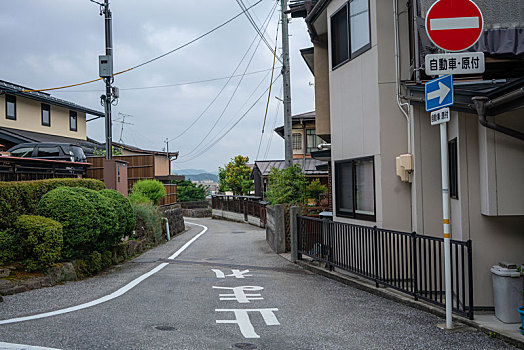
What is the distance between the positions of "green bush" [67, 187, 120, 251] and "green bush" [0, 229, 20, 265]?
6.18 ft

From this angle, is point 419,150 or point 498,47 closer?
point 498,47

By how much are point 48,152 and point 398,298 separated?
1520 cm

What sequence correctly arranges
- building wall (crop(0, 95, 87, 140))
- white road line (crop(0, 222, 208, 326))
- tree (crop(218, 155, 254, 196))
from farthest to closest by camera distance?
tree (crop(218, 155, 254, 196)) < building wall (crop(0, 95, 87, 140)) < white road line (crop(0, 222, 208, 326))

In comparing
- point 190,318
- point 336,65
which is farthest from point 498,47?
point 190,318

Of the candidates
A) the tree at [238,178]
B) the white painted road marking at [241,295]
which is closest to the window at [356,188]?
the white painted road marking at [241,295]

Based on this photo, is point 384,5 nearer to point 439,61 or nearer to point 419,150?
point 419,150

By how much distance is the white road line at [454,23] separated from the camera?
5.95 meters

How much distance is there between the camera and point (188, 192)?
50562 mm

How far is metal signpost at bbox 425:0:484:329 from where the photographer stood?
233 inches

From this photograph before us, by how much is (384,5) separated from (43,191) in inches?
328

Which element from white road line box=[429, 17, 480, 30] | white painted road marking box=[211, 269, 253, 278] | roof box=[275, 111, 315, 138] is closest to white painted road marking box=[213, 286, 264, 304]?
white painted road marking box=[211, 269, 253, 278]

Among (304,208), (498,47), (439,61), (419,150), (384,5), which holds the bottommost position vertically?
(304,208)

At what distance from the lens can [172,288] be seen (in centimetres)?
890

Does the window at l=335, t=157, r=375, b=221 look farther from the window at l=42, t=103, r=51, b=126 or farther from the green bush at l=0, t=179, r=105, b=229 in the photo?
the window at l=42, t=103, r=51, b=126
